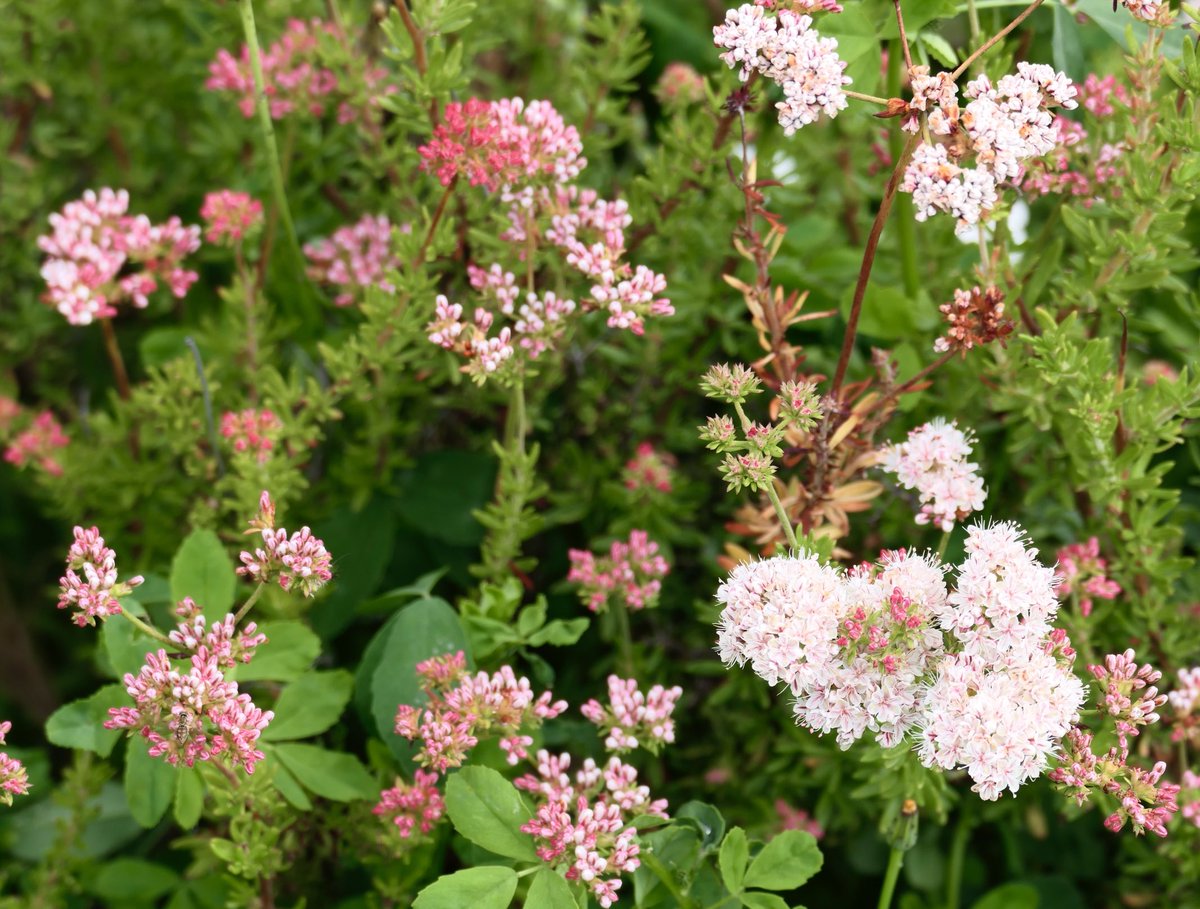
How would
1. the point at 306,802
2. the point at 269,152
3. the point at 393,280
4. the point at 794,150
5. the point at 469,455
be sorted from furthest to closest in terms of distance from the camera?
the point at 794,150 → the point at 469,455 → the point at 269,152 → the point at 393,280 → the point at 306,802

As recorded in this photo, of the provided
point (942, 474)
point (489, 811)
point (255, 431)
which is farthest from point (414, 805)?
point (942, 474)

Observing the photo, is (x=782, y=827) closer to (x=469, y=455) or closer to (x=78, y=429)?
(x=469, y=455)

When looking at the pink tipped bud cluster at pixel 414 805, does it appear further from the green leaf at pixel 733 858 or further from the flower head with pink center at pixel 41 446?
the flower head with pink center at pixel 41 446

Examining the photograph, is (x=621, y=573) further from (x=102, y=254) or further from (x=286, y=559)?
(x=102, y=254)

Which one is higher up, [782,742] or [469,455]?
[469,455]

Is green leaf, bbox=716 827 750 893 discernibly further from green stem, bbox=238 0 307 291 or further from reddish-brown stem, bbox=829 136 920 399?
green stem, bbox=238 0 307 291

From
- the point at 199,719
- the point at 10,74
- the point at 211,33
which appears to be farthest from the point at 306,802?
the point at 10,74

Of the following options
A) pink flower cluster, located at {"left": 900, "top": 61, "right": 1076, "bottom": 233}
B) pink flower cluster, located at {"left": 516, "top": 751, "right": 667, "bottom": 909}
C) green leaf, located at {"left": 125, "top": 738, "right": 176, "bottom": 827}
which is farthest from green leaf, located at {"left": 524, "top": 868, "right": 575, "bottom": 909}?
pink flower cluster, located at {"left": 900, "top": 61, "right": 1076, "bottom": 233}
